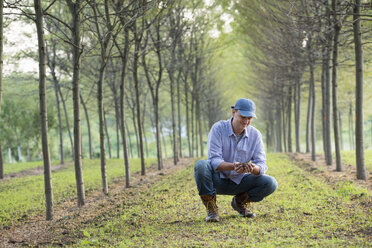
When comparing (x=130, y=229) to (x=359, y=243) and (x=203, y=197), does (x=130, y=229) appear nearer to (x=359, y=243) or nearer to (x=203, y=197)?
(x=203, y=197)

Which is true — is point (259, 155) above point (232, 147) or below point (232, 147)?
below

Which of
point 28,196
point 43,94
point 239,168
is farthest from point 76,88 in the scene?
point 239,168

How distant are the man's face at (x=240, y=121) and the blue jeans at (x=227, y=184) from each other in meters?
0.63

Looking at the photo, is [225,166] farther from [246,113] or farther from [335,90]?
[335,90]

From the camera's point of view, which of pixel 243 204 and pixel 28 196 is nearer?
pixel 243 204

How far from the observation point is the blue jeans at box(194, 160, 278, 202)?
201 inches

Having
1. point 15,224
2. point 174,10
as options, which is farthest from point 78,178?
point 174,10

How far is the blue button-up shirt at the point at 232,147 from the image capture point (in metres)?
5.05

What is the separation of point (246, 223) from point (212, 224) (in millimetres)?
Result: 439

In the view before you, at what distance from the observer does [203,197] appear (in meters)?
5.17

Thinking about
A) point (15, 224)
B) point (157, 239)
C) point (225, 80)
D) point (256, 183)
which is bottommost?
point (15, 224)

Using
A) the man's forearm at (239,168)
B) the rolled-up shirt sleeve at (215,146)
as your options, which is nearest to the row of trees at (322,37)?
the rolled-up shirt sleeve at (215,146)

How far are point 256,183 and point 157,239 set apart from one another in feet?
5.23

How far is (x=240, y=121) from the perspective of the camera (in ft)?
16.3
